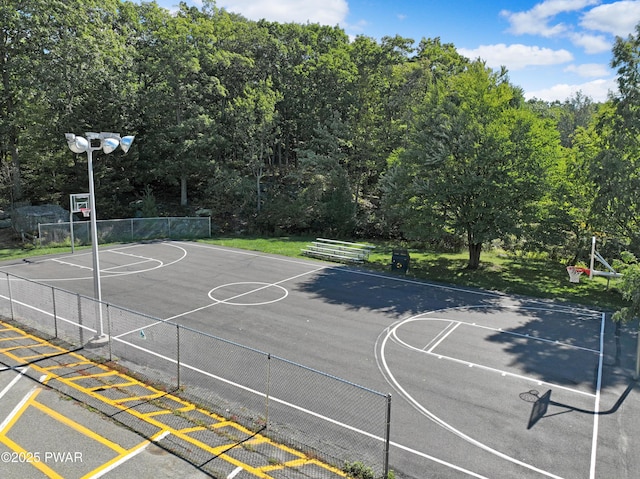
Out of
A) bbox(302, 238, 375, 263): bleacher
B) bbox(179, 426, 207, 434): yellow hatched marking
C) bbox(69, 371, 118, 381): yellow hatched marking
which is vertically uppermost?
bbox(302, 238, 375, 263): bleacher

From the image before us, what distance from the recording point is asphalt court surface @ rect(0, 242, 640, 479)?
950cm

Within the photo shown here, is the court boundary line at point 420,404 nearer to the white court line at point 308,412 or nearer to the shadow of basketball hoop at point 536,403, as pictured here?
the shadow of basketball hoop at point 536,403

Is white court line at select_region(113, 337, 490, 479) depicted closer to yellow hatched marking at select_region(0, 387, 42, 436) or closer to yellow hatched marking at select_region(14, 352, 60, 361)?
yellow hatched marking at select_region(14, 352, 60, 361)

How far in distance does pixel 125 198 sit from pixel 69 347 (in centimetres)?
3197

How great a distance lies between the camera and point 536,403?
11.4 metres

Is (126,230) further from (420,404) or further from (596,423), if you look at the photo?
(596,423)

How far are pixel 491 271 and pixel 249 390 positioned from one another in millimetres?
18271

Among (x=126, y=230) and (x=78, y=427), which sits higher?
(x=126, y=230)

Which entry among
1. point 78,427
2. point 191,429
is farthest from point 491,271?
point 78,427

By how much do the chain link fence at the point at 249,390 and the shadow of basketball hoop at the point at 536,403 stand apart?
11.3 feet

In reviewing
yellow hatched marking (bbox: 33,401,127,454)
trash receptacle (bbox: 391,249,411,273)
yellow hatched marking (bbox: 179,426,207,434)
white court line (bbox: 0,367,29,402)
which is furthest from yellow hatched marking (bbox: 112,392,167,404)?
trash receptacle (bbox: 391,249,411,273)

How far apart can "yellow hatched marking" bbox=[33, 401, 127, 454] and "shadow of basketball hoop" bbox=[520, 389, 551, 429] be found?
343 inches

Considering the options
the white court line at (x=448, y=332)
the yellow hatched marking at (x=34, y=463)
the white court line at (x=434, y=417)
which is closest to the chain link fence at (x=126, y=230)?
the yellow hatched marking at (x=34, y=463)

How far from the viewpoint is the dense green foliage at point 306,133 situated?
2292 centimetres
